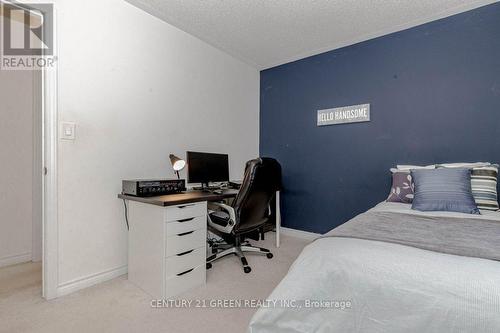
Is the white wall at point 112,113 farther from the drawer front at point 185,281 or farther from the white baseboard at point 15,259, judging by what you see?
the white baseboard at point 15,259

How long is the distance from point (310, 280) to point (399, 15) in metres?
2.65

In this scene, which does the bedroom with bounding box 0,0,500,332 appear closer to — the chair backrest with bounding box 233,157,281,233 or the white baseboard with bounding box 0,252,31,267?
the chair backrest with bounding box 233,157,281,233

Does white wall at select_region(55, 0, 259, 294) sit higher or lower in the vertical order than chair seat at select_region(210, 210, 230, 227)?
higher

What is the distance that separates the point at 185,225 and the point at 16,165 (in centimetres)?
184

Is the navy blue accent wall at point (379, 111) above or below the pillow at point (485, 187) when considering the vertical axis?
above

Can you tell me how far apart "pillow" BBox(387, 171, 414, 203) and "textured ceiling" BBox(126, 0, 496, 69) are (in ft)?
4.97

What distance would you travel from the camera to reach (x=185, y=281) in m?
1.91

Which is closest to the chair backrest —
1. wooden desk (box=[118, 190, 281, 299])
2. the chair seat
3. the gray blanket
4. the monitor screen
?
the chair seat

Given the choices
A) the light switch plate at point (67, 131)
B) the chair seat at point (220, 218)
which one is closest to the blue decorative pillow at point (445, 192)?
the chair seat at point (220, 218)

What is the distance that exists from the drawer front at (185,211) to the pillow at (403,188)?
1.64 meters

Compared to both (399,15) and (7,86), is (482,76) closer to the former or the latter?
(399,15)

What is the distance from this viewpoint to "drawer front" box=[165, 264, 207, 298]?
1803mm

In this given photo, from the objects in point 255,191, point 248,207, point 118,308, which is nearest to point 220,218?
point 248,207

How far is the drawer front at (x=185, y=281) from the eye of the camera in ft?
5.91
